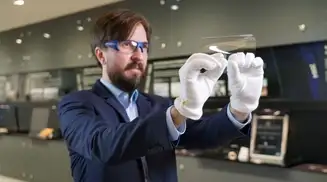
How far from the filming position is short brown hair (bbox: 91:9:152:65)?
51.7 inches

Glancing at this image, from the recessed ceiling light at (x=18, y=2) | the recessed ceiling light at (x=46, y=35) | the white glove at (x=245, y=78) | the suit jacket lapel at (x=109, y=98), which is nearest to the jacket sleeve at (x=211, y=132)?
the white glove at (x=245, y=78)

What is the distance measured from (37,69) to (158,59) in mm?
2451

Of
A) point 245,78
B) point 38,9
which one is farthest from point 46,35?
point 245,78

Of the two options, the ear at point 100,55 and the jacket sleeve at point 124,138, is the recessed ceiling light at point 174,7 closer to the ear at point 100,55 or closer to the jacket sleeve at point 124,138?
the ear at point 100,55

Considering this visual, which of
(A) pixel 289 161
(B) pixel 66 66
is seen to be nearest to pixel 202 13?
(A) pixel 289 161

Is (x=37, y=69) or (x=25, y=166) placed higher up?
(x=37, y=69)

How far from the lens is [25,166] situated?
20.1 feet

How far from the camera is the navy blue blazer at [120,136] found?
1.03 metres

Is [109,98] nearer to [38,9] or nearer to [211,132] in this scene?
[211,132]

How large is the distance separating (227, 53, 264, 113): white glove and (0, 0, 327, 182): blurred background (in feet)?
0.27

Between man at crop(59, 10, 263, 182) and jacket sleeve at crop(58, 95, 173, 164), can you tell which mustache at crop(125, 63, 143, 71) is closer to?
man at crop(59, 10, 263, 182)

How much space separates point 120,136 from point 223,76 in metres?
0.88

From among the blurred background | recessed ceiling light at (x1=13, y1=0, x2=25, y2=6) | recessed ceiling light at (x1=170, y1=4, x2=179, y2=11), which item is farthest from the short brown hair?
recessed ceiling light at (x1=13, y1=0, x2=25, y2=6)

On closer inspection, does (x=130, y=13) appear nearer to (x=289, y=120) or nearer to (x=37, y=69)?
(x=289, y=120)
